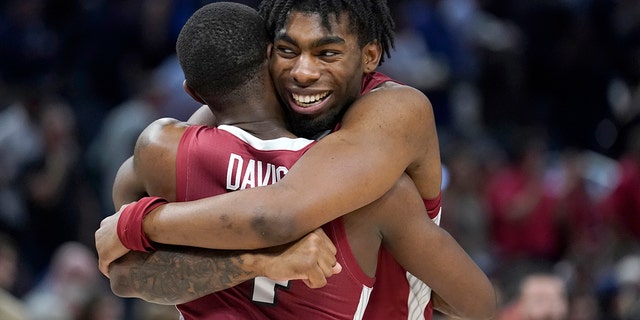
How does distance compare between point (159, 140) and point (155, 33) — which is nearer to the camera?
point (159, 140)

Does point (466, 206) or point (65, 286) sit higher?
point (65, 286)

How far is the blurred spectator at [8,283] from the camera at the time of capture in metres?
6.46

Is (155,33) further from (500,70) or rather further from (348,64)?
(348,64)

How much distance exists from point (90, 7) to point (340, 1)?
7087 mm

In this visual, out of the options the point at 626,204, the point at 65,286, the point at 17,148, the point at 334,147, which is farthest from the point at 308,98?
the point at 626,204

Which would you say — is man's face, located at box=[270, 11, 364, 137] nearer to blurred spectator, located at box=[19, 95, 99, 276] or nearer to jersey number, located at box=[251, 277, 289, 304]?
jersey number, located at box=[251, 277, 289, 304]

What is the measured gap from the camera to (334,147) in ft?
10.7

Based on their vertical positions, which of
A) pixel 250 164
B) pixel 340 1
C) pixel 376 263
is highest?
pixel 340 1

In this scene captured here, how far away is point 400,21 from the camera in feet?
33.7

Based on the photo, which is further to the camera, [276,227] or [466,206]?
[466,206]

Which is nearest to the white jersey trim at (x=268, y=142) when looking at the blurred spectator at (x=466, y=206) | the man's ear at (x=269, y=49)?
the man's ear at (x=269, y=49)

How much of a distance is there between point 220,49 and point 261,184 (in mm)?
404

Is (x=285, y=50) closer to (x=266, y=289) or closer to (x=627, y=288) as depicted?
(x=266, y=289)

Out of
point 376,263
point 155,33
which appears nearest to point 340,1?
point 376,263
